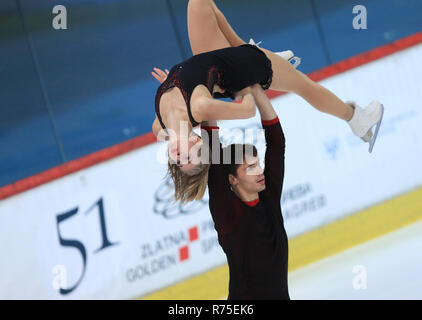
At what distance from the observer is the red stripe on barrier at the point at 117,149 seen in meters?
4.70

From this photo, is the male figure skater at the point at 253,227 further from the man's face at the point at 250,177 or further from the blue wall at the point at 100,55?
the blue wall at the point at 100,55

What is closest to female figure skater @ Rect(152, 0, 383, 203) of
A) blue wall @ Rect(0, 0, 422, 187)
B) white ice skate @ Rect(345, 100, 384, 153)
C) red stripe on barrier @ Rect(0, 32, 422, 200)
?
white ice skate @ Rect(345, 100, 384, 153)

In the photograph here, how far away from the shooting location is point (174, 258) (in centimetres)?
488

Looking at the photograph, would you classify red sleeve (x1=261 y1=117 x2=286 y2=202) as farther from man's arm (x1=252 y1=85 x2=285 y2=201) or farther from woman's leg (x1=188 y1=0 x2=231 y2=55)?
woman's leg (x1=188 y1=0 x2=231 y2=55)

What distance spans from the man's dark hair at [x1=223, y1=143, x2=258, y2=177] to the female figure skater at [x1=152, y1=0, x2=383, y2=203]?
0.13 meters

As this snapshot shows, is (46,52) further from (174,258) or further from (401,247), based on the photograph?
(401,247)

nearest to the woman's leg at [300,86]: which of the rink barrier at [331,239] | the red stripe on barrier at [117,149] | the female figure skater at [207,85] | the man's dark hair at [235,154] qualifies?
the female figure skater at [207,85]

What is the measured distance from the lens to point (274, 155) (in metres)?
2.87

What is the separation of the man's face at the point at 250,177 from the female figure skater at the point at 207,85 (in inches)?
6.5

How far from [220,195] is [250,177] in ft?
0.58

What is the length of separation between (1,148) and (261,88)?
2.69 meters

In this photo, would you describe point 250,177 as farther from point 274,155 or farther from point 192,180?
point 192,180

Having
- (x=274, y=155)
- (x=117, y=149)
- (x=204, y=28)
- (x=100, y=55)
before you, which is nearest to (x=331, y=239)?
(x=117, y=149)
